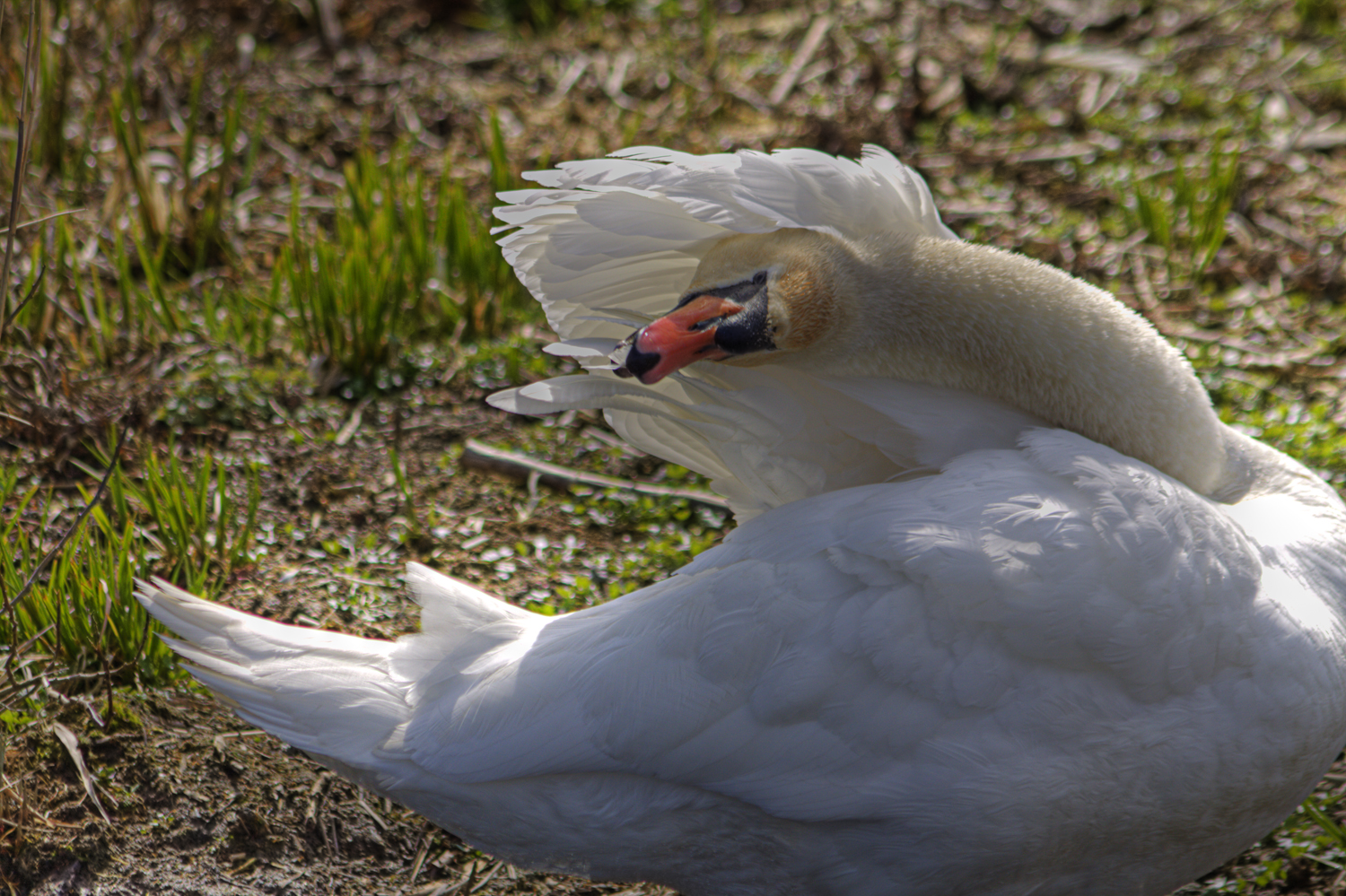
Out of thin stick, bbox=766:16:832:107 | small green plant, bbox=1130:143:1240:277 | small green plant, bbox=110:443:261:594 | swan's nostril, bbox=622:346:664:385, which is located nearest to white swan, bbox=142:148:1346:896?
swan's nostril, bbox=622:346:664:385

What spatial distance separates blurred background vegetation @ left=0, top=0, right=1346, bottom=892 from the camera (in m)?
3.20

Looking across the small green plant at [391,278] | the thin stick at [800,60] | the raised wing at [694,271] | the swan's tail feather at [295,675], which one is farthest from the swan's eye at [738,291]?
the thin stick at [800,60]

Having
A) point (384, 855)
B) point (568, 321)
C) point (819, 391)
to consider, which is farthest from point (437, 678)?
point (819, 391)

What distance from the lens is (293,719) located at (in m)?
2.31

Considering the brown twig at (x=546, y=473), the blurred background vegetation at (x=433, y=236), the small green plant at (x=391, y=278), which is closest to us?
the blurred background vegetation at (x=433, y=236)

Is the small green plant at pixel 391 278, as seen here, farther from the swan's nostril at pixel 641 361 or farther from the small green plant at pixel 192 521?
the swan's nostril at pixel 641 361

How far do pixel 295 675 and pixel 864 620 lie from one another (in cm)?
112

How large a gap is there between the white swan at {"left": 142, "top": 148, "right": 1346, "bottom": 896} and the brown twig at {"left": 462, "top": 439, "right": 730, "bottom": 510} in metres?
1.13

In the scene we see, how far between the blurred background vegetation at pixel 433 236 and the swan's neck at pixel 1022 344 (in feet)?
3.29

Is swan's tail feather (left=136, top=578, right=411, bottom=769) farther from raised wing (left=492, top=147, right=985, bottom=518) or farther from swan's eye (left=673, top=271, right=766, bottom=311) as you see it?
swan's eye (left=673, top=271, right=766, bottom=311)

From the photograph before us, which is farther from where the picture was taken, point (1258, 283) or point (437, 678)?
point (1258, 283)

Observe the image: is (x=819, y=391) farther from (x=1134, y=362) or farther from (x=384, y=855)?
(x=384, y=855)

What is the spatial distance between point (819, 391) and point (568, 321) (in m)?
0.56

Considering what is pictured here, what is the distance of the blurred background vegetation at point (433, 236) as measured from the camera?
320 centimetres
